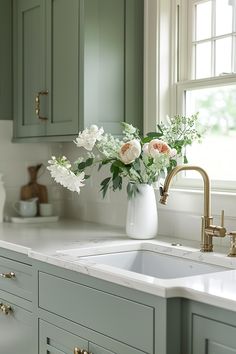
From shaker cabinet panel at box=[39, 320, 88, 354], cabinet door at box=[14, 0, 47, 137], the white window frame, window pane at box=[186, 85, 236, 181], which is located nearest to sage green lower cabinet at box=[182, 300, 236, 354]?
shaker cabinet panel at box=[39, 320, 88, 354]

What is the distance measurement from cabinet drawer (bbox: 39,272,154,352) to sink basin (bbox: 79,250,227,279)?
0.18m

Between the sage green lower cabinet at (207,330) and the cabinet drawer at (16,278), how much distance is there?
3.01 feet

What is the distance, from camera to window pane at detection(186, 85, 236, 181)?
8.87 feet

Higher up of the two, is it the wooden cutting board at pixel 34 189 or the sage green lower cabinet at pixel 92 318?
the wooden cutting board at pixel 34 189

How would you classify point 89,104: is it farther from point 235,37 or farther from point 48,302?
point 48,302

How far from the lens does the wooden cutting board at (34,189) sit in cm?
362

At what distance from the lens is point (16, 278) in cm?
256

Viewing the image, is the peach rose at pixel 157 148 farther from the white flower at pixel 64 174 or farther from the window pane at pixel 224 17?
the window pane at pixel 224 17

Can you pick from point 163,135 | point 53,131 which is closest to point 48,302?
point 163,135

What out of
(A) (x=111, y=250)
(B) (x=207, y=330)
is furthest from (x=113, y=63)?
(B) (x=207, y=330)

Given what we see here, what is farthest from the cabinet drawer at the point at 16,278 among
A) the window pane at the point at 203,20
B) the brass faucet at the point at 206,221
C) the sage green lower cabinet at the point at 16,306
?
the window pane at the point at 203,20

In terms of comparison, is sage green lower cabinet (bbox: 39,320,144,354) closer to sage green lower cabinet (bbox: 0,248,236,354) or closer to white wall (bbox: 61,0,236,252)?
sage green lower cabinet (bbox: 0,248,236,354)

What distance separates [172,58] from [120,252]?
3.33 ft

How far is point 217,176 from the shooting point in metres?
2.77
